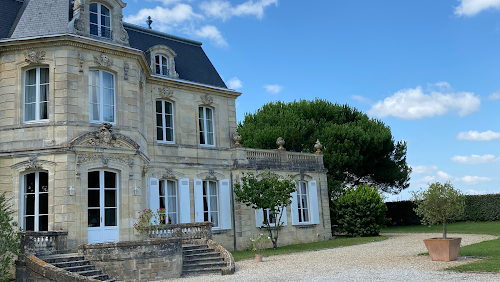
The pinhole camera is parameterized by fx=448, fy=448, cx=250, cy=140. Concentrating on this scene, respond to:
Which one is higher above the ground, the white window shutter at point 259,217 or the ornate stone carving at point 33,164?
the ornate stone carving at point 33,164

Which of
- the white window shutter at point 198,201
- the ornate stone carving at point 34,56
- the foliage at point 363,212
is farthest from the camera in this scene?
the foliage at point 363,212

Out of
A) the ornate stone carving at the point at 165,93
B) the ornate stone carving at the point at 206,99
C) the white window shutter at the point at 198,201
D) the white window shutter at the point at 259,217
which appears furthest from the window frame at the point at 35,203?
the white window shutter at the point at 259,217

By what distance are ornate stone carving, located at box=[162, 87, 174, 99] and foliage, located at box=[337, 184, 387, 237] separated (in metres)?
10.5

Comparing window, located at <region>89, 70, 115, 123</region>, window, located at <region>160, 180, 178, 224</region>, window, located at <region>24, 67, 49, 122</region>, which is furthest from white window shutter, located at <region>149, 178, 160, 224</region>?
window, located at <region>24, 67, 49, 122</region>

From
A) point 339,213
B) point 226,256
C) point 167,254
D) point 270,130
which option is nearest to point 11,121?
point 167,254

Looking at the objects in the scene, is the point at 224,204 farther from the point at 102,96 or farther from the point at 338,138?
the point at 338,138

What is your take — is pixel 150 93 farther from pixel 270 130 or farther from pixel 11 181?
pixel 270 130

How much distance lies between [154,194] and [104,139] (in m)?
3.26

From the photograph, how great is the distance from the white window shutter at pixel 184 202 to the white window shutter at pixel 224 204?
4.79ft

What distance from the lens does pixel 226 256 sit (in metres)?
12.0

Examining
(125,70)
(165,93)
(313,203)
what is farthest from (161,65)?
(313,203)

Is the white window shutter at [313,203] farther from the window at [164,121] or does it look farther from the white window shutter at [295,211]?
the window at [164,121]

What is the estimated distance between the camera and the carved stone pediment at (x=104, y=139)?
1245 cm

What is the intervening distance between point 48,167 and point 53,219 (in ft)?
4.70
